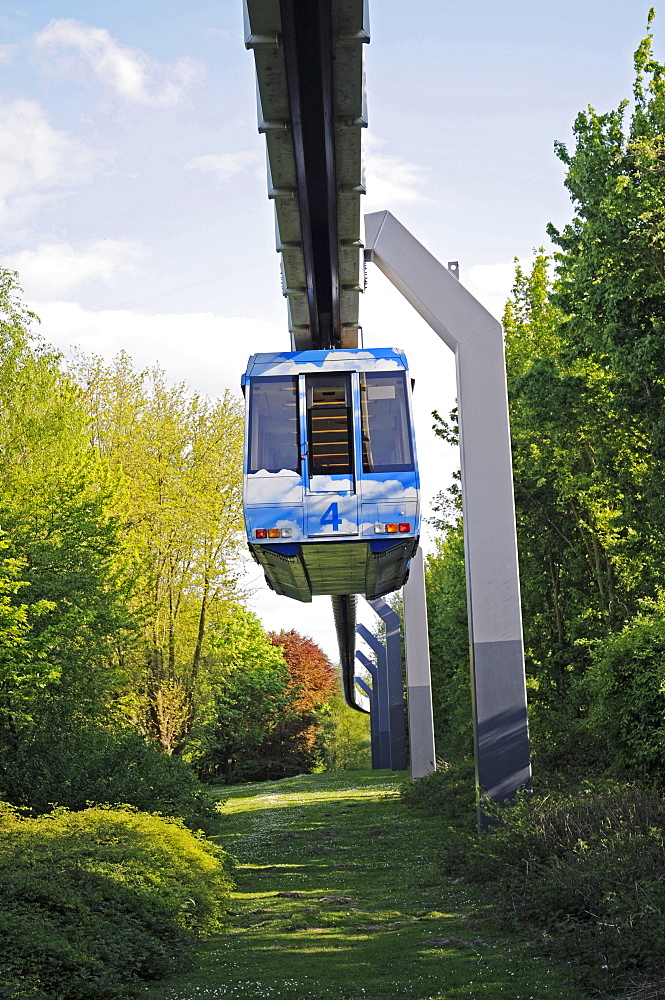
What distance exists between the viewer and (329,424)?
1368 centimetres

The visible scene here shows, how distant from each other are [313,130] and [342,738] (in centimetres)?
6487

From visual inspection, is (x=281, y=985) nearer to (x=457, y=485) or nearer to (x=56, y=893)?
(x=56, y=893)

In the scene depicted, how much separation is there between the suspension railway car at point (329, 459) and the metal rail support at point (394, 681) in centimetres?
2592

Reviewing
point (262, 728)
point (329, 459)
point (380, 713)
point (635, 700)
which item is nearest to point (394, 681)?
point (380, 713)

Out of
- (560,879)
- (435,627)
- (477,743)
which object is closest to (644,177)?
(477,743)

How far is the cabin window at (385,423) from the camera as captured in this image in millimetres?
13602

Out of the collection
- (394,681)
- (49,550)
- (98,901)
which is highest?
(49,550)

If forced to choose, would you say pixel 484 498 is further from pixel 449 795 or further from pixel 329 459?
pixel 449 795

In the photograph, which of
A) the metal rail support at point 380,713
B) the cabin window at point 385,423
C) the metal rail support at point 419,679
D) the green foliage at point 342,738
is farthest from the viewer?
the green foliage at point 342,738

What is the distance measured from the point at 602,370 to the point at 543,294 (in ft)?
23.2

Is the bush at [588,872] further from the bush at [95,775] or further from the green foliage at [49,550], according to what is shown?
the green foliage at [49,550]

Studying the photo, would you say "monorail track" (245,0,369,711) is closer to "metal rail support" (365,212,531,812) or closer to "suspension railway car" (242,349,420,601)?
"suspension railway car" (242,349,420,601)

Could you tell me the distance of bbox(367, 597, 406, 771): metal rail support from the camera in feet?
132

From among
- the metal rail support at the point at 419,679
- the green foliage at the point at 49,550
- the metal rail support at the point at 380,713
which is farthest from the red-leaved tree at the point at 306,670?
the green foliage at the point at 49,550
